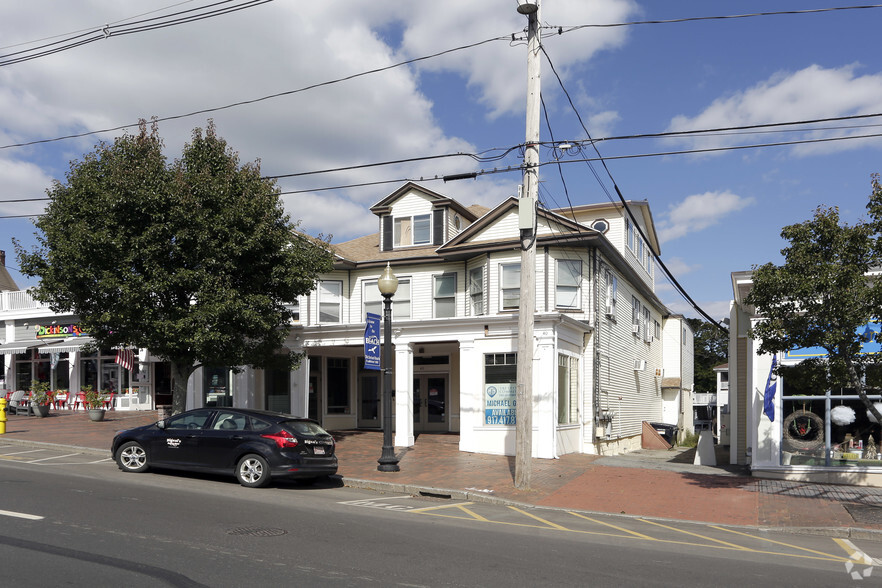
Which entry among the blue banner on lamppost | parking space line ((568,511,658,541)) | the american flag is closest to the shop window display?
parking space line ((568,511,658,541))

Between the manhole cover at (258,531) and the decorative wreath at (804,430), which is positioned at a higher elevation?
the decorative wreath at (804,430)

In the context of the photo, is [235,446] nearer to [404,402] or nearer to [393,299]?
[404,402]

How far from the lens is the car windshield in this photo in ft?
44.3

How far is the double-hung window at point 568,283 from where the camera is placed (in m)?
22.4

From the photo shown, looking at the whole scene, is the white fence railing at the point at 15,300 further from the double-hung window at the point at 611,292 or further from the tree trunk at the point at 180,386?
the double-hung window at the point at 611,292

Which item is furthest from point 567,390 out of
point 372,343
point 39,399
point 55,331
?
point 55,331

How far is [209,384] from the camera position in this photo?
80.6 ft

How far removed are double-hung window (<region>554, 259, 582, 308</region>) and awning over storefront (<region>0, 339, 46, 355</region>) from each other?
2352 cm

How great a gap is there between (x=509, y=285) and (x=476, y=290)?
5.00ft

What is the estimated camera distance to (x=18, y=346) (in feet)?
108

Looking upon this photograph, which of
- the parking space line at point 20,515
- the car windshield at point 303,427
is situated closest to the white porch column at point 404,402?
the car windshield at point 303,427

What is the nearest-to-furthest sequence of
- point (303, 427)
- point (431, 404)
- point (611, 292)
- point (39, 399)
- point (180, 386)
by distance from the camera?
point (303, 427)
point (180, 386)
point (611, 292)
point (431, 404)
point (39, 399)

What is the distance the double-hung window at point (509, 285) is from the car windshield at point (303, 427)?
9840mm

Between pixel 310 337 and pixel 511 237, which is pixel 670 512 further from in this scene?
pixel 310 337
